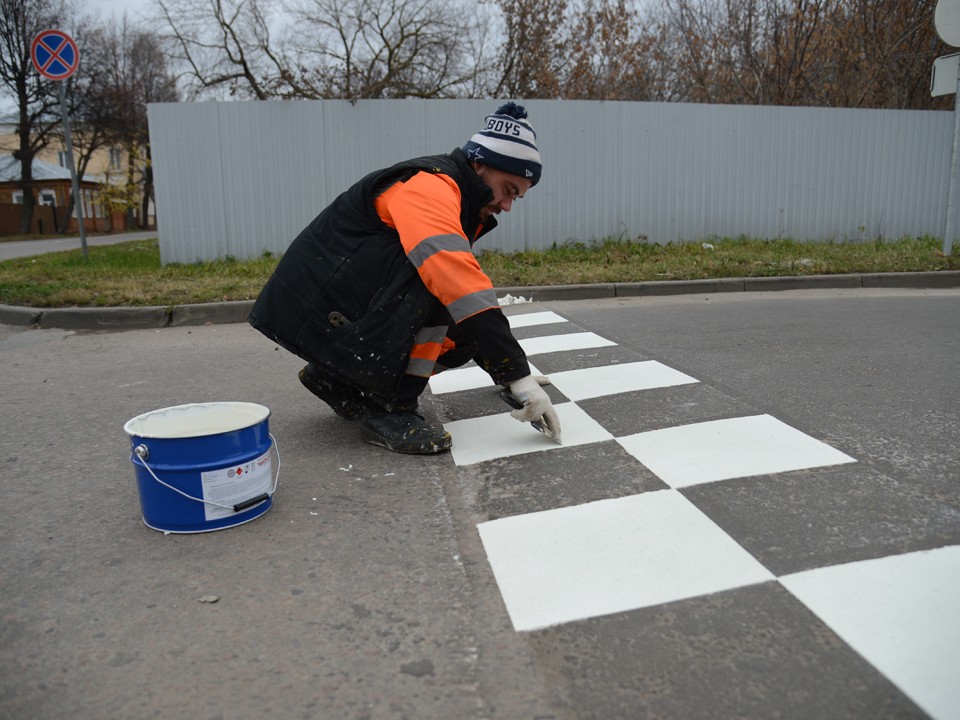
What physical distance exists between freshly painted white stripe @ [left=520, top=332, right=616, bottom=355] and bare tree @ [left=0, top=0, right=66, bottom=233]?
30867 mm

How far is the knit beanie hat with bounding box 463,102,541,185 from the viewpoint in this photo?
134 inches

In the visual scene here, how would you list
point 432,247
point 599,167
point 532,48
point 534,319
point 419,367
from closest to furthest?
point 432,247
point 419,367
point 534,319
point 599,167
point 532,48

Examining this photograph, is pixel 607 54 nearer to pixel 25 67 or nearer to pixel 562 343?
pixel 562 343

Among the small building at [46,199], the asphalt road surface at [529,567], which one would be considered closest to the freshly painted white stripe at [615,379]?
the asphalt road surface at [529,567]

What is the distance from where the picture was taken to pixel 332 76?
17719 mm

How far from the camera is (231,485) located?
264 centimetres

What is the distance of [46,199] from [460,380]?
45603 millimetres

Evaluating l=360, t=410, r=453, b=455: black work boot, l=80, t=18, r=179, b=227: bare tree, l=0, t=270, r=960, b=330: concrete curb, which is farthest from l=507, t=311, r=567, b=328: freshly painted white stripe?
l=80, t=18, r=179, b=227: bare tree

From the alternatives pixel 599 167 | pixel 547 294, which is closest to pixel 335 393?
pixel 547 294

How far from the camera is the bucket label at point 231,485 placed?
2604 mm

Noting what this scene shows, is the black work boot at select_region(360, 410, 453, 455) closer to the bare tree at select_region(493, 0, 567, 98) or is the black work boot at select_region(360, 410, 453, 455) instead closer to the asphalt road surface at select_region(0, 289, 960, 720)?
the asphalt road surface at select_region(0, 289, 960, 720)

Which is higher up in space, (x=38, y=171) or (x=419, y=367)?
(x=38, y=171)

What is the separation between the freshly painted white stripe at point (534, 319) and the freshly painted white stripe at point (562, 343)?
600mm

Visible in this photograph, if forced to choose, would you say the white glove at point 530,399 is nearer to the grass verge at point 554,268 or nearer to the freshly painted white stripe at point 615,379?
the freshly painted white stripe at point 615,379
